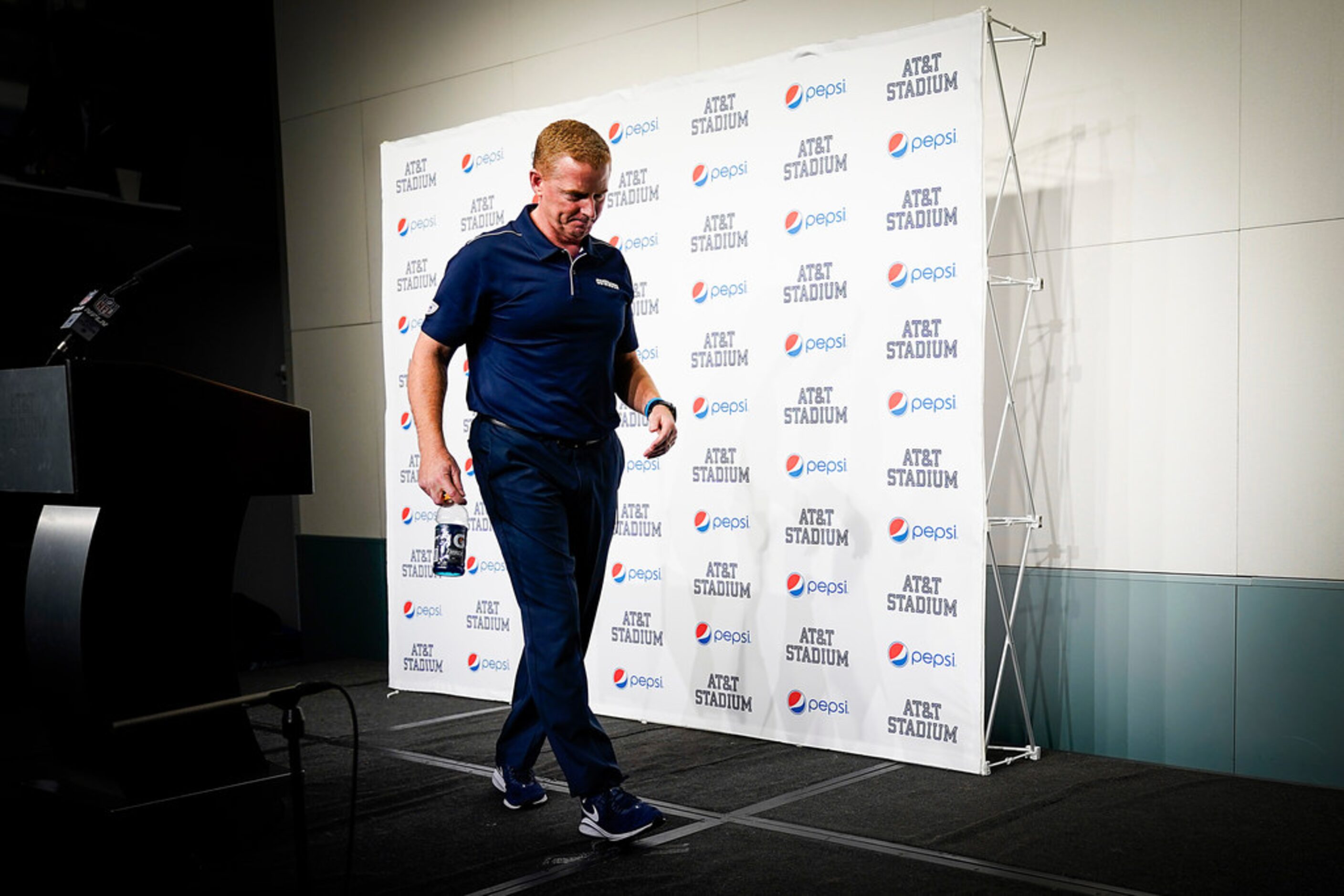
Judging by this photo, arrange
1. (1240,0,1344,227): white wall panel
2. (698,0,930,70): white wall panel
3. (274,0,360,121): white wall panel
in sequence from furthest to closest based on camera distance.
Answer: (274,0,360,121): white wall panel → (698,0,930,70): white wall panel → (1240,0,1344,227): white wall panel

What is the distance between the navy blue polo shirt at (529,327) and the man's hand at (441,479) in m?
0.16

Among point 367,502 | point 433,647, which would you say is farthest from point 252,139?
point 433,647

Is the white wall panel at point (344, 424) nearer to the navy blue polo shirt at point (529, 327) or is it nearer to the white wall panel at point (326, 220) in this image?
the white wall panel at point (326, 220)

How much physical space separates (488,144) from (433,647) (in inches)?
76.3

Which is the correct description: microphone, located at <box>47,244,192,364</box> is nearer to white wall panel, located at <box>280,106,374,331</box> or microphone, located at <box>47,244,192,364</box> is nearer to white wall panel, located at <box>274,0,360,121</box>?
white wall panel, located at <box>280,106,374,331</box>

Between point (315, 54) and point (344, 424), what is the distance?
1.79 metres

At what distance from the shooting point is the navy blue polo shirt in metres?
2.78

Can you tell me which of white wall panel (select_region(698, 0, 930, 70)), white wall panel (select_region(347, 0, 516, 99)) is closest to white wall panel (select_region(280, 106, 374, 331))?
white wall panel (select_region(347, 0, 516, 99))

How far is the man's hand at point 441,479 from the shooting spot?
270cm

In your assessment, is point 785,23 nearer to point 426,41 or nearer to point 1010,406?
point 1010,406

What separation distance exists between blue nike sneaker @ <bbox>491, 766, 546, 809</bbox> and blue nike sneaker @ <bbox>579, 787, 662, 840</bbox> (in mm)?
284

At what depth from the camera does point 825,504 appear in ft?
11.8

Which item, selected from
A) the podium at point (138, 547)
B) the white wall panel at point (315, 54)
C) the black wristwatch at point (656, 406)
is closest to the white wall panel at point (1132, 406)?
the black wristwatch at point (656, 406)

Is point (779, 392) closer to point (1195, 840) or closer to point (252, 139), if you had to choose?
point (1195, 840)
